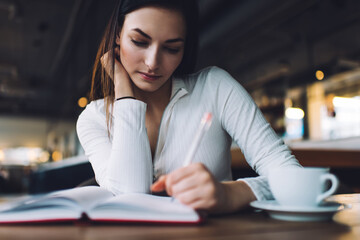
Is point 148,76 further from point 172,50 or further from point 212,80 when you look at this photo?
point 212,80

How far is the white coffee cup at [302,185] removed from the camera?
23.1 inches

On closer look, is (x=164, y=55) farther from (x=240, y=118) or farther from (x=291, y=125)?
(x=291, y=125)

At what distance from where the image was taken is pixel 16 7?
4.98m

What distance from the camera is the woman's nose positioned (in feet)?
3.24

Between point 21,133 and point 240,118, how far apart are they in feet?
50.1

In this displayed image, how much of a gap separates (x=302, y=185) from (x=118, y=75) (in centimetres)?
71

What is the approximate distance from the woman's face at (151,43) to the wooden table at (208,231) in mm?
576

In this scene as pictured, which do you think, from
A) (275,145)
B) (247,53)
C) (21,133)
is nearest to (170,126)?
(275,145)

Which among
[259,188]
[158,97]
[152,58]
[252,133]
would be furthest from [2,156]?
[259,188]

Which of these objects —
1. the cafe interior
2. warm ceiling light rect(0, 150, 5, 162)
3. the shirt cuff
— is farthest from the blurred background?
warm ceiling light rect(0, 150, 5, 162)

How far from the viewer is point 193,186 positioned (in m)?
0.58

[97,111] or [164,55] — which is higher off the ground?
[164,55]

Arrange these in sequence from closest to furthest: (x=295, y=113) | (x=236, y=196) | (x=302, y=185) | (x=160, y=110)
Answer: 1. (x=302, y=185)
2. (x=236, y=196)
3. (x=160, y=110)
4. (x=295, y=113)

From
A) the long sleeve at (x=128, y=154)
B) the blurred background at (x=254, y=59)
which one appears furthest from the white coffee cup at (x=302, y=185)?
the blurred background at (x=254, y=59)
